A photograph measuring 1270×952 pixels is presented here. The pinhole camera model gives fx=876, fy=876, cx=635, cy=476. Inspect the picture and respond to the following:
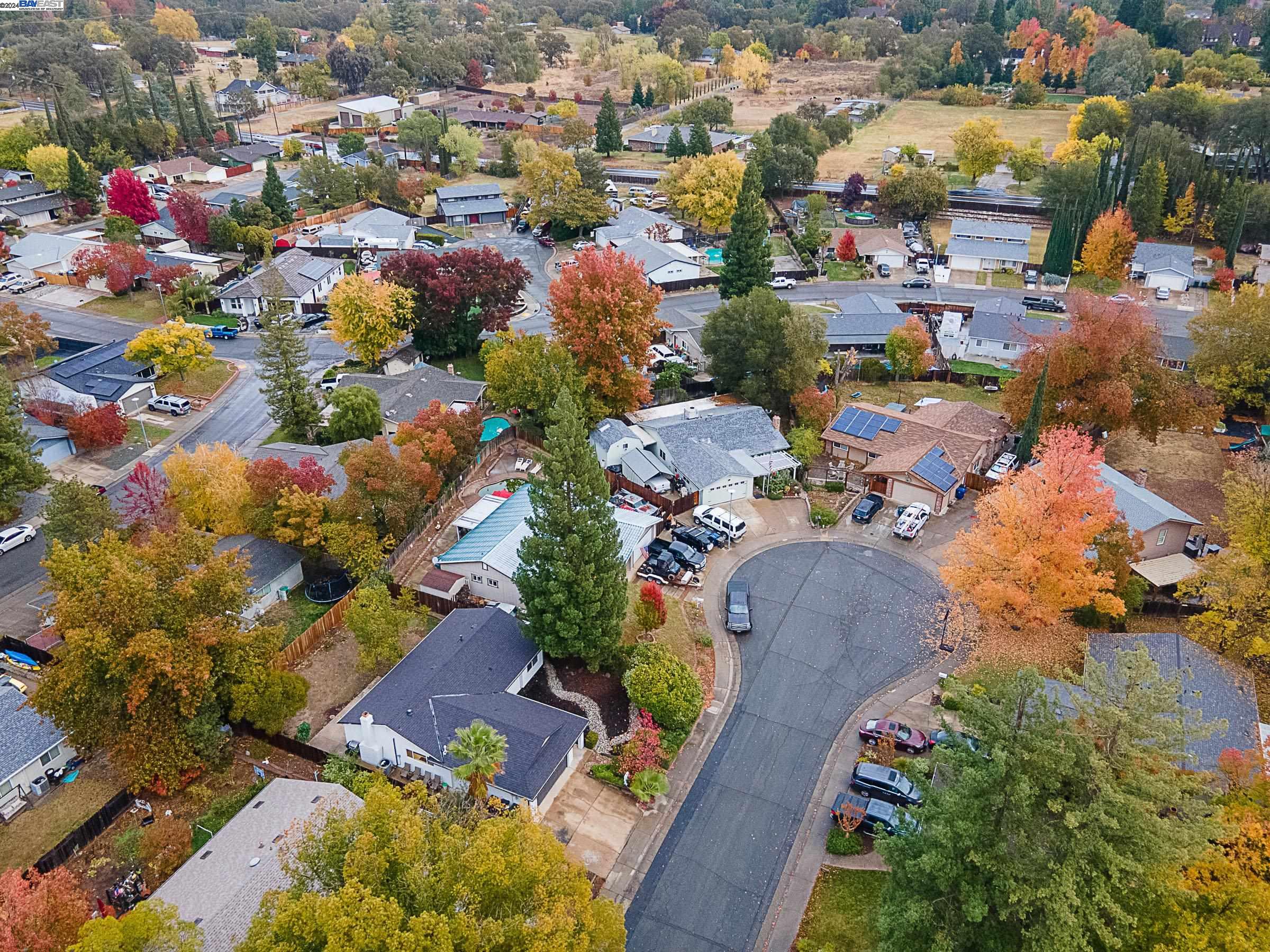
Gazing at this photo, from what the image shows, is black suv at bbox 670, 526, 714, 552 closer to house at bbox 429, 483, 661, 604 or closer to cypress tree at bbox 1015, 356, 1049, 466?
house at bbox 429, 483, 661, 604

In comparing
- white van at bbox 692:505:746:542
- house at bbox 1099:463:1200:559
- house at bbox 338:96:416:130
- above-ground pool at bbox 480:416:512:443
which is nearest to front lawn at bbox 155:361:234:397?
above-ground pool at bbox 480:416:512:443

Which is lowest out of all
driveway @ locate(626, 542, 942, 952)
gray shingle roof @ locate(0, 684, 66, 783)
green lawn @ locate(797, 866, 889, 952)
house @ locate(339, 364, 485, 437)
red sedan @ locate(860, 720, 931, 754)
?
driveway @ locate(626, 542, 942, 952)

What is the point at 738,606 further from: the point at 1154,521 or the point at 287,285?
the point at 287,285

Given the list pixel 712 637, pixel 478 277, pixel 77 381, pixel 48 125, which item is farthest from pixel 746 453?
pixel 48 125

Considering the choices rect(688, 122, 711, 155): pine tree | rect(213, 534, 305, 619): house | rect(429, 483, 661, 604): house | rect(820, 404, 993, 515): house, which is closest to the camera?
rect(429, 483, 661, 604): house

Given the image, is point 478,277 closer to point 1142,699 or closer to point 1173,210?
point 1142,699

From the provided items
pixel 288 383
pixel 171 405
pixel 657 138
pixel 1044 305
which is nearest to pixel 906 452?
pixel 1044 305
